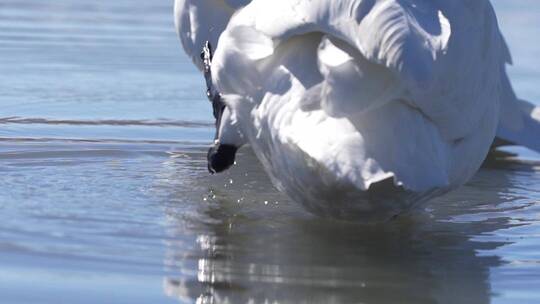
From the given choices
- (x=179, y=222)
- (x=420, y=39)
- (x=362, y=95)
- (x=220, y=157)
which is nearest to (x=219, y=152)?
(x=220, y=157)

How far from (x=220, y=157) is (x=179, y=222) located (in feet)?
1.07

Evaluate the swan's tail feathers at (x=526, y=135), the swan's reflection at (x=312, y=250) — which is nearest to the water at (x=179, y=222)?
the swan's reflection at (x=312, y=250)

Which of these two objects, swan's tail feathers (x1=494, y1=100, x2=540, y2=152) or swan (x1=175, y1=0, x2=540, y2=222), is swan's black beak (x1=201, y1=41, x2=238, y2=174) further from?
Answer: swan's tail feathers (x1=494, y1=100, x2=540, y2=152)

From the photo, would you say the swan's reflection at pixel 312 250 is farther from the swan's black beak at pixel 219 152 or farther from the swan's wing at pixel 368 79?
the swan's wing at pixel 368 79

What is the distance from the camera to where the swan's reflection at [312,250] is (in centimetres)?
546

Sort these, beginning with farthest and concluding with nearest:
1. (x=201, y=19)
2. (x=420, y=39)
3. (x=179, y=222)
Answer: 1. (x=201, y=19)
2. (x=179, y=222)
3. (x=420, y=39)

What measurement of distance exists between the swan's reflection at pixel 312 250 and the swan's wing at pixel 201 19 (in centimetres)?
71

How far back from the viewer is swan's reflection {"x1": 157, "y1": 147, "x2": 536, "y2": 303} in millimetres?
5457

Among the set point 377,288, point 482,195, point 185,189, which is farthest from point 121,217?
point 482,195

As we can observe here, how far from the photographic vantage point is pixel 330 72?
541 centimetres

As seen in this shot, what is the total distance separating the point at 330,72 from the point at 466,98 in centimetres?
66

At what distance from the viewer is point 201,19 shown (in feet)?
23.6

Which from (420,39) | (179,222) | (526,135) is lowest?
(526,135)

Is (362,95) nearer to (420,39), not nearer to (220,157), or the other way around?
(420,39)
